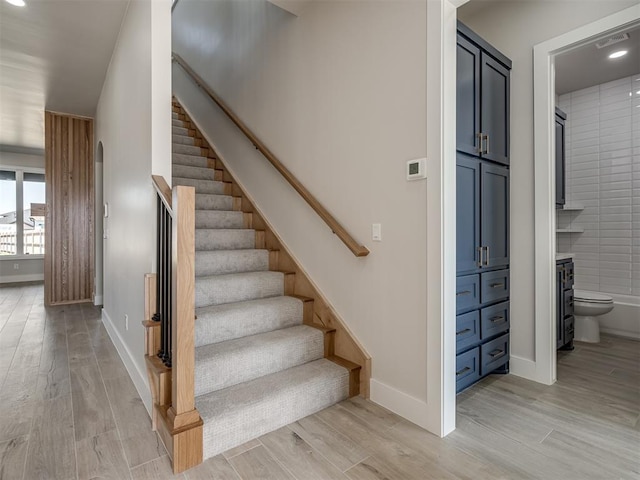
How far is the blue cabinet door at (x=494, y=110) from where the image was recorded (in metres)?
2.39

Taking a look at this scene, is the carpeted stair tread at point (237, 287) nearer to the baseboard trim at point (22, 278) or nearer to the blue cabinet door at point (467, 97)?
the blue cabinet door at point (467, 97)

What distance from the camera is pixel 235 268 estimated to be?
2984 mm

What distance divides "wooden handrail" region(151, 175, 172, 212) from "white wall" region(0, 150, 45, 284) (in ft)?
24.6

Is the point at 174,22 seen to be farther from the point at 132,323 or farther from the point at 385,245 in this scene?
the point at 385,245

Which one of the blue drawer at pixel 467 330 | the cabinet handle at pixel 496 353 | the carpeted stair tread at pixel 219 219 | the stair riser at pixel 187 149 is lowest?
the cabinet handle at pixel 496 353

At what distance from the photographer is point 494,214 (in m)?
2.50

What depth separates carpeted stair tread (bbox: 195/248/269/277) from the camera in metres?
2.81

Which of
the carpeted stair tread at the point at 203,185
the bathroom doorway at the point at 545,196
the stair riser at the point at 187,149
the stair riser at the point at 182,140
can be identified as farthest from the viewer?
the stair riser at the point at 182,140

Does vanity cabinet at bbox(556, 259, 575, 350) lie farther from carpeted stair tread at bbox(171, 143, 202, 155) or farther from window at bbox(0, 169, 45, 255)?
window at bbox(0, 169, 45, 255)

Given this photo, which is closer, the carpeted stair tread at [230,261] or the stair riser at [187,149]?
the carpeted stair tread at [230,261]

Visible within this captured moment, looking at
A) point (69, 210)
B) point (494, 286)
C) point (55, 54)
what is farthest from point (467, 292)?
point (69, 210)

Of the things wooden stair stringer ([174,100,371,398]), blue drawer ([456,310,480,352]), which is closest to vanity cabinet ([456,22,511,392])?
blue drawer ([456,310,480,352])

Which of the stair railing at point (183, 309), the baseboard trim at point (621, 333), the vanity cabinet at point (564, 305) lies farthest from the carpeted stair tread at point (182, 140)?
the baseboard trim at point (621, 333)

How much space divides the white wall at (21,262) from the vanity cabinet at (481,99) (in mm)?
8725
